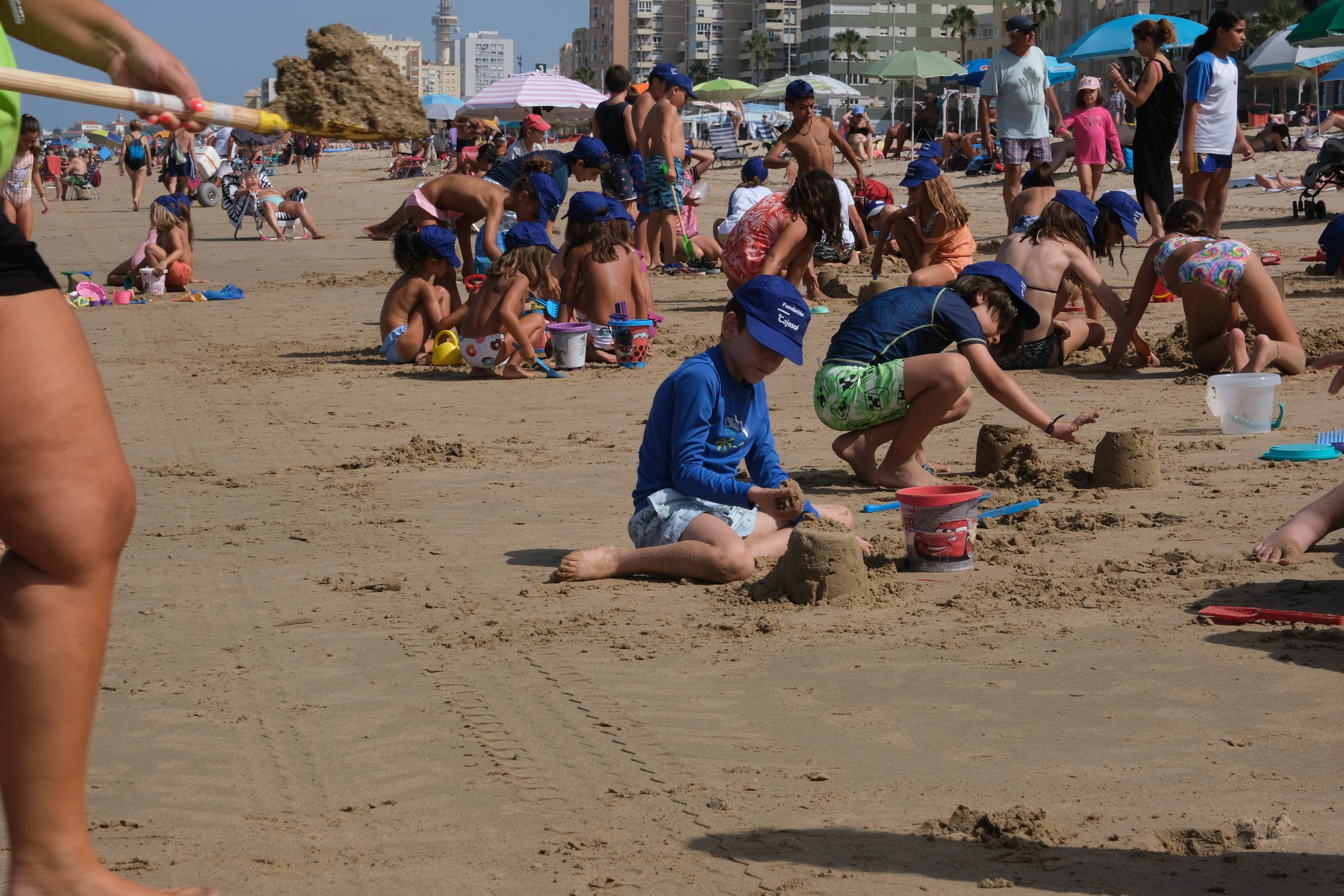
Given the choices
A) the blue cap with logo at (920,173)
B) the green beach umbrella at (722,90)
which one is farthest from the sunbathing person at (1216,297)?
the green beach umbrella at (722,90)

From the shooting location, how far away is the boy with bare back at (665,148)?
12352mm

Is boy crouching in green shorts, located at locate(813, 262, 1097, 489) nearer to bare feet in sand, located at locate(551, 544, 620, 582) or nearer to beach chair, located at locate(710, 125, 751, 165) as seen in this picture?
bare feet in sand, located at locate(551, 544, 620, 582)

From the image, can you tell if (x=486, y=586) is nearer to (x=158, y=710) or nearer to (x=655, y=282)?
(x=158, y=710)

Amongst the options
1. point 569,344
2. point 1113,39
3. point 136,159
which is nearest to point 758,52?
point 136,159

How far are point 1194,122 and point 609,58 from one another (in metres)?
167

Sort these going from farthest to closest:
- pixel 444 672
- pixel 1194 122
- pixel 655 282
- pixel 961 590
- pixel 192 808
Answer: pixel 655 282 < pixel 1194 122 < pixel 961 590 < pixel 444 672 < pixel 192 808

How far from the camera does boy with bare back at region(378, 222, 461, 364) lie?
9336 millimetres

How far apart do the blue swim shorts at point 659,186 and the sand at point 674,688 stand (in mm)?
5986

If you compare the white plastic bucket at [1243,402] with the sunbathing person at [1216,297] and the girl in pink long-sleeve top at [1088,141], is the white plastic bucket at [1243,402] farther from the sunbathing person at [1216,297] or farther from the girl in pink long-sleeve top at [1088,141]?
Answer: the girl in pink long-sleeve top at [1088,141]

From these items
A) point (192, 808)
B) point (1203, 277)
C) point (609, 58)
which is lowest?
point (192, 808)

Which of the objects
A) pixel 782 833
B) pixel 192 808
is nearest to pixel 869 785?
pixel 782 833

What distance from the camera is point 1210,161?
10938 mm

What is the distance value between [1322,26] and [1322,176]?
1640 millimetres

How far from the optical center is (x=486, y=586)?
15.4 feet
